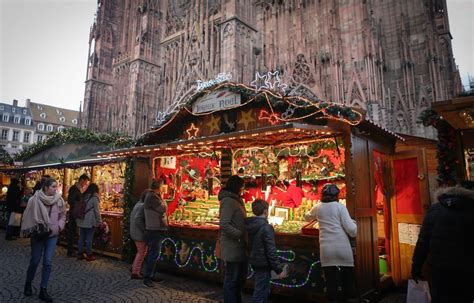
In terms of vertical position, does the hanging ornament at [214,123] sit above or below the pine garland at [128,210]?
above

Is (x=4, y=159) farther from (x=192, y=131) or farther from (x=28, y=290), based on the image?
(x=28, y=290)

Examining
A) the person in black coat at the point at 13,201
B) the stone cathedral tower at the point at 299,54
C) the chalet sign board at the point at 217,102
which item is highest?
the stone cathedral tower at the point at 299,54

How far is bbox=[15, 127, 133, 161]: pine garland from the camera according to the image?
11.5m

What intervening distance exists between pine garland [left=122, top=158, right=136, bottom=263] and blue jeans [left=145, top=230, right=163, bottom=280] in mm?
1955

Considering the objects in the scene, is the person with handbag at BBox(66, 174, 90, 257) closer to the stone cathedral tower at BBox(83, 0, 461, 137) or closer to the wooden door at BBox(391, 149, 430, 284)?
the stone cathedral tower at BBox(83, 0, 461, 137)

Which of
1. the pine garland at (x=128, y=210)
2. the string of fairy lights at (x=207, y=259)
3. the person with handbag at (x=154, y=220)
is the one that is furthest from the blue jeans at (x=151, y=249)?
the pine garland at (x=128, y=210)

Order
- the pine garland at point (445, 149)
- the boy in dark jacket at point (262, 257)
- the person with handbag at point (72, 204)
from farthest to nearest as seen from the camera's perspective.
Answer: the person with handbag at point (72, 204)
the pine garland at point (445, 149)
the boy in dark jacket at point (262, 257)

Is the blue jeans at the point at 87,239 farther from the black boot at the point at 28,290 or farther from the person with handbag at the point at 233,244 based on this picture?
the person with handbag at the point at 233,244

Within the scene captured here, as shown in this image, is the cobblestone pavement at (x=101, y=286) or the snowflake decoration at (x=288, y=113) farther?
the snowflake decoration at (x=288, y=113)

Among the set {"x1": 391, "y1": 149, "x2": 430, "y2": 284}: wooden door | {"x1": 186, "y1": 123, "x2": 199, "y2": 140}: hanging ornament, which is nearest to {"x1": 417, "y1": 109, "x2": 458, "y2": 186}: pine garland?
{"x1": 391, "y1": 149, "x2": 430, "y2": 284}: wooden door

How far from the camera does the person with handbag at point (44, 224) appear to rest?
166 inches

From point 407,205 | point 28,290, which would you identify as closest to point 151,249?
point 28,290

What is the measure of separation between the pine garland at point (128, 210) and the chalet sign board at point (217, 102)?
2.39m

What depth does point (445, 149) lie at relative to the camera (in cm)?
521
